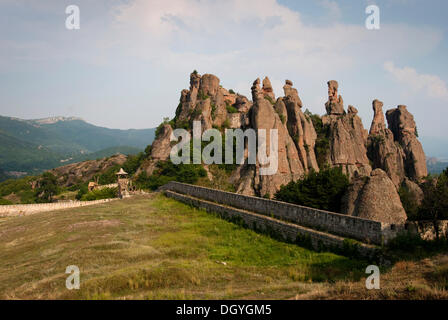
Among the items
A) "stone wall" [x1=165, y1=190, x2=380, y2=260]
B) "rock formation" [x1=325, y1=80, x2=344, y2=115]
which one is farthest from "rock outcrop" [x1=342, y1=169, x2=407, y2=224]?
"rock formation" [x1=325, y1=80, x2=344, y2=115]

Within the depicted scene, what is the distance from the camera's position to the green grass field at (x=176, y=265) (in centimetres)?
996

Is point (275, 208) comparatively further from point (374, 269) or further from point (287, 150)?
point (287, 150)

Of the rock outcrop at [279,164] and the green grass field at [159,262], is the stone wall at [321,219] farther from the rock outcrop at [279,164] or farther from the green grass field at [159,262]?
the rock outcrop at [279,164]

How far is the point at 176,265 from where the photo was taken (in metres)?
13.1

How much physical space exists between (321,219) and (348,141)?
56696 mm

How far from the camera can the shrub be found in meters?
28.7

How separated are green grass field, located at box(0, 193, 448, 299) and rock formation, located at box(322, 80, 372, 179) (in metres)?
50.0

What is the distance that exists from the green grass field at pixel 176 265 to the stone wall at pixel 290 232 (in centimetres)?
57

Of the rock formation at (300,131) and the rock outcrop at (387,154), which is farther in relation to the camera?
the rock outcrop at (387,154)

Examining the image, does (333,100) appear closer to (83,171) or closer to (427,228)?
(427,228)
